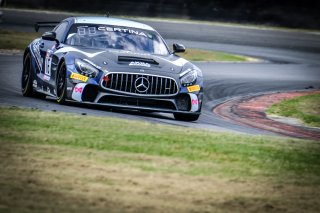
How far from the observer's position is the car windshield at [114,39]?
1374 cm

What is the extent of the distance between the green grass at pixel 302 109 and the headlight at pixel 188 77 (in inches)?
98.8

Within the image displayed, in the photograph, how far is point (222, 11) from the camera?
4034 centimetres

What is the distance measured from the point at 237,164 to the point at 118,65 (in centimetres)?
431

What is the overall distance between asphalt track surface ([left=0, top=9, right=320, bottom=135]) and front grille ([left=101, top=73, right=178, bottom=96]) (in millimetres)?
348

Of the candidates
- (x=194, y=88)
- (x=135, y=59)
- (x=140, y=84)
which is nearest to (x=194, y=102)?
(x=194, y=88)

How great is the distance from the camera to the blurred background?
39.5 meters

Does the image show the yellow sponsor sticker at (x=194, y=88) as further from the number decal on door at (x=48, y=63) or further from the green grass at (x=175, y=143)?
the number decal on door at (x=48, y=63)

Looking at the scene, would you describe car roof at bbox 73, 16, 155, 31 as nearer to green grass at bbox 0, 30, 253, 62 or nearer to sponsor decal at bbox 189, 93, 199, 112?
sponsor decal at bbox 189, 93, 199, 112

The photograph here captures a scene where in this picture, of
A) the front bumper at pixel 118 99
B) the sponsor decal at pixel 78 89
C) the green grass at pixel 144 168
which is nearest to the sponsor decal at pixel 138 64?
the front bumper at pixel 118 99

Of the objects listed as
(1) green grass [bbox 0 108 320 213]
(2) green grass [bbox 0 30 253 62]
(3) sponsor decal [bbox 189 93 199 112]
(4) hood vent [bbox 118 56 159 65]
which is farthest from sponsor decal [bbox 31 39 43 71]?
(2) green grass [bbox 0 30 253 62]

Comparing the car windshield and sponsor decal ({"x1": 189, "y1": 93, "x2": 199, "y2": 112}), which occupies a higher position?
the car windshield

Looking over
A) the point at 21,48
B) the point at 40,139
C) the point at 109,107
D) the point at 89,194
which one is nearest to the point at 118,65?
the point at 109,107

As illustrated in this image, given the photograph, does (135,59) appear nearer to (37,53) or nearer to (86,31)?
(86,31)

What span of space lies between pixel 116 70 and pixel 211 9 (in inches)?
1097
